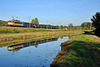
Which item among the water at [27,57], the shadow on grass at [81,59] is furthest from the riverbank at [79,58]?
the water at [27,57]

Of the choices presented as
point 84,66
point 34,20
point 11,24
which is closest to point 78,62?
point 84,66

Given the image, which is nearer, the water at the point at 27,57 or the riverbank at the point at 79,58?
the riverbank at the point at 79,58

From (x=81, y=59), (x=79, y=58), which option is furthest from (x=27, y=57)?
(x=81, y=59)

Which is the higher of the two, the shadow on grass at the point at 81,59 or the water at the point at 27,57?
the shadow on grass at the point at 81,59

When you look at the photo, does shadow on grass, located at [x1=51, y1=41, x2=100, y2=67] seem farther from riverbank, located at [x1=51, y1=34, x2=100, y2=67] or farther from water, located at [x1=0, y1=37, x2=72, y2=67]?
water, located at [x1=0, y1=37, x2=72, y2=67]

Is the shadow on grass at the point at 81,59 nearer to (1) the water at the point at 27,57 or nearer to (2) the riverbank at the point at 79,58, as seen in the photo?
(2) the riverbank at the point at 79,58

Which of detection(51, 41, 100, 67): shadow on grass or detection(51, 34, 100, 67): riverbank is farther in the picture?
detection(51, 34, 100, 67): riverbank

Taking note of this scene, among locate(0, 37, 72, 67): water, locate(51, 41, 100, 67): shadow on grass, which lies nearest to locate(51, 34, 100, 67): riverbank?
locate(51, 41, 100, 67): shadow on grass

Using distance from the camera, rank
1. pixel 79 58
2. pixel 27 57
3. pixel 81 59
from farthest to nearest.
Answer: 1. pixel 27 57
2. pixel 79 58
3. pixel 81 59

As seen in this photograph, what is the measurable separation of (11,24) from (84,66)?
59787 mm

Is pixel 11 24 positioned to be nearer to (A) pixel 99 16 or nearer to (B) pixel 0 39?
(B) pixel 0 39

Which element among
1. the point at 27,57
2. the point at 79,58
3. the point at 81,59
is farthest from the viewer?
the point at 27,57

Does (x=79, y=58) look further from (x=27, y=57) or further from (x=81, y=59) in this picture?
(x=27, y=57)

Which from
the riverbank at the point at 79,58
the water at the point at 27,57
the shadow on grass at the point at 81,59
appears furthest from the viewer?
the water at the point at 27,57
